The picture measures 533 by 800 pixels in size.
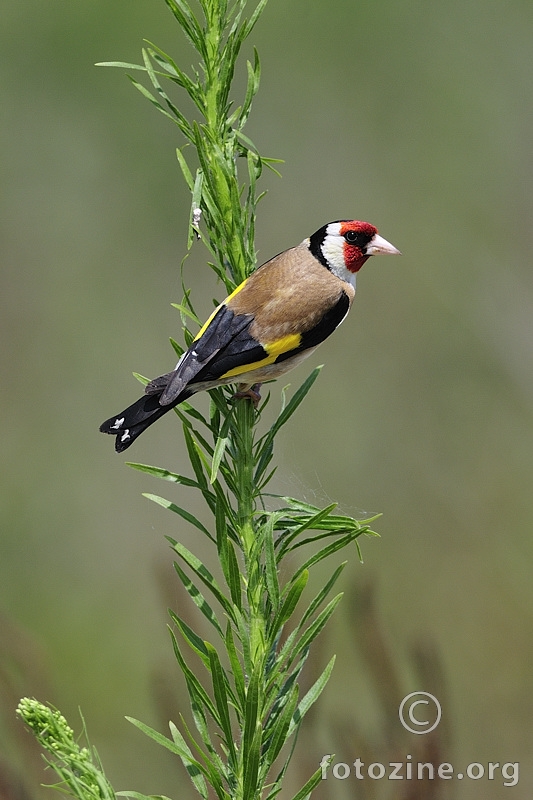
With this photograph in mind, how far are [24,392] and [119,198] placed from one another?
686 millimetres

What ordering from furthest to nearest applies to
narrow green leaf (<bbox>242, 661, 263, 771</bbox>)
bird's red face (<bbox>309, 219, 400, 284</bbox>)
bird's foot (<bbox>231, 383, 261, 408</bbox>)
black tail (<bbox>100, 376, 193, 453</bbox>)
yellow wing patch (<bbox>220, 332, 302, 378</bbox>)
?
bird's red face (<bbox>309, 219, 400, 284</bbox>) → yellow wing patch (<bbox>220, 332, 302, 378</bbox>) → black tail (<bbox>100, 376, 193, 453</bbox>) → bird's foot (<bbox>231, 383, 261, 408</bbox>) → narrow green leaf (<bbox>242, 661, 263, 771</bbox>)

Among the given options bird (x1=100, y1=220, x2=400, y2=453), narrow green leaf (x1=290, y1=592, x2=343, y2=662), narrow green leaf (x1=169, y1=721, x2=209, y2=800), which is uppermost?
bird (x1=100, y1=220, x2=400, y2=453)

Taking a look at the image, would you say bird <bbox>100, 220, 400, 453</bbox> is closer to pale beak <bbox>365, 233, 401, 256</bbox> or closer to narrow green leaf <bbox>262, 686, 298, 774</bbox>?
pale beak <bbox>365, 233, 401, 256</bbox>

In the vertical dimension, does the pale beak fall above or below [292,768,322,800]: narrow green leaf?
above

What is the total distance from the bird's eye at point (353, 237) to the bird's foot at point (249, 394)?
45 cm

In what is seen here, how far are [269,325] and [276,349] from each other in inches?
1.2

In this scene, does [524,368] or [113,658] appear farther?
[524,368]

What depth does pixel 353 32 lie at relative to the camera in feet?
9.51

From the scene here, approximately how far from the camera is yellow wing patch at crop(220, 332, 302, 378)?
1.05 m

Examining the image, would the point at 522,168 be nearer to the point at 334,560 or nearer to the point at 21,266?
the point at 334,560

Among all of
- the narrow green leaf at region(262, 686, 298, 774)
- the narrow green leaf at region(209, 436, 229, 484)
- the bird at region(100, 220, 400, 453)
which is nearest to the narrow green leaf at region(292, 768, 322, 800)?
the narrow green leaf at region(262, 686, 298, 774)

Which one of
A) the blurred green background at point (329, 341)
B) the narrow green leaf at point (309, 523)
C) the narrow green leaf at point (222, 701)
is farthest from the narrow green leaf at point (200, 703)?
the blurred green background at point (329, 341)

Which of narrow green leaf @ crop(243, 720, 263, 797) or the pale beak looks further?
the pale beak

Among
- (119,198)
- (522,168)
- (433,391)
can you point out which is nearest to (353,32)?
(522,168)
